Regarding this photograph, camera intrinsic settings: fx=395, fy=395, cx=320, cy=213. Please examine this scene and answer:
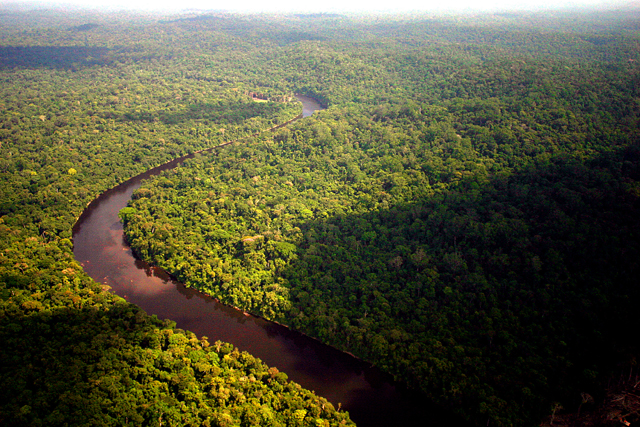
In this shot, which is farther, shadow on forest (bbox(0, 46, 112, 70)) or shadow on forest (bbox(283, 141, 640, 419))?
shadow on forest (bbox(0, 46, 112, 70))

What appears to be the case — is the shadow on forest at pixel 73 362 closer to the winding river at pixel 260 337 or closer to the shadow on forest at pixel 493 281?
the winding river at pixel 260 337

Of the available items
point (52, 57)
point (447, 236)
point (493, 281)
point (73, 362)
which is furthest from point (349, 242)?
point (52, 57)

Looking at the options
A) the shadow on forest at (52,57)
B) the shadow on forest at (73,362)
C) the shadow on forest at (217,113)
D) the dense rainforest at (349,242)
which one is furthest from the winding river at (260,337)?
the shadow on forest at (52,57)

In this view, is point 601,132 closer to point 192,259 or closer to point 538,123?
point 538,123

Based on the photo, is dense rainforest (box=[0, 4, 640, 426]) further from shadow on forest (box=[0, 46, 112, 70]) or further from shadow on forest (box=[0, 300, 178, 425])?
shadow on forest (box=[0, 46, 112, 70])

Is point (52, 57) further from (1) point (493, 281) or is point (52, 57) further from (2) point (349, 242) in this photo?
(1) point (493, 281)

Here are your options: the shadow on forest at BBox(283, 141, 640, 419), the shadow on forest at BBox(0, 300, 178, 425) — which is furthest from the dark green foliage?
the shadow on forest at BBox(0, 300, 178, 425)

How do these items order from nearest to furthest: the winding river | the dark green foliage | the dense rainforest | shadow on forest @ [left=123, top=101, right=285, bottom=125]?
the dense rainforest → the winding river → the dark green foliage → shadow on forest @ [left=123, top=101, right=285, bottom=125]
